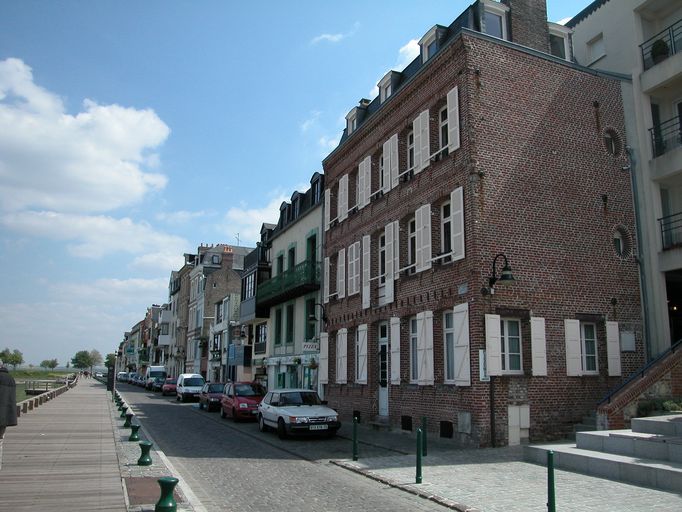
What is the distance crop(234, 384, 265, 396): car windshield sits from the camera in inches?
942

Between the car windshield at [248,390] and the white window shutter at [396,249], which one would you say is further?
the car windshield at [248,390]

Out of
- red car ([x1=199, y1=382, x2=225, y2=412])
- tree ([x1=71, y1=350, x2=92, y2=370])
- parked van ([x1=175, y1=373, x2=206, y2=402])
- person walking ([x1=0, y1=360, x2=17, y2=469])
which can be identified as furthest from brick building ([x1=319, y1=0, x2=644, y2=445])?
tree ([x1=71, y1=350, x2=92, y2=370])

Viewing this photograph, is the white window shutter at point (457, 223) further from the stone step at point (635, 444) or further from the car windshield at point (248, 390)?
the car windshield at point (248, 390)

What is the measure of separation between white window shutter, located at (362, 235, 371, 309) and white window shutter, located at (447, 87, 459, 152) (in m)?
5.55

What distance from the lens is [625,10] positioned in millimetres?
19328

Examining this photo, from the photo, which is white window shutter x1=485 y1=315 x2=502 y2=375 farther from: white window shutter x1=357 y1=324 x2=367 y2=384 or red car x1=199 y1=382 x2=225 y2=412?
red car x1=199 y1=382 x2=225 y2=412

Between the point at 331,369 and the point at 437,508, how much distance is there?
50.8 feet

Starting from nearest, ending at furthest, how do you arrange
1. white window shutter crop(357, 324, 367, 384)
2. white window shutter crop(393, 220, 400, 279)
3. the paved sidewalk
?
1. the paved sidewalk
2. white window shutter crop(393, 220, 400, 279)
3. white window shutter crop(357, 324, 367, 384)

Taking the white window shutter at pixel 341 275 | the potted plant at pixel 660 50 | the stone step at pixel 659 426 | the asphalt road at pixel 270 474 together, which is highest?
the potted plant at pixel 660 50

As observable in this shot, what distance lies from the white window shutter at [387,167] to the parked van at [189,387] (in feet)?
68.0

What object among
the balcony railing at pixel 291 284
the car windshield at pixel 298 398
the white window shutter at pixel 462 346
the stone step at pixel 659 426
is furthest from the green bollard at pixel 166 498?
the balcony railing at pixel 291 284

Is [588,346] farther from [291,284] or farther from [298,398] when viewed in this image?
[291,284]

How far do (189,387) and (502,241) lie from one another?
2660 cm

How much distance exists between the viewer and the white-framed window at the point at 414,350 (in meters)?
17.6
